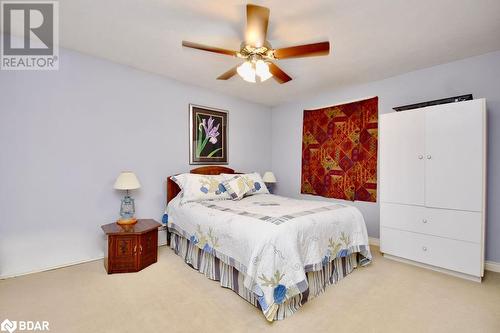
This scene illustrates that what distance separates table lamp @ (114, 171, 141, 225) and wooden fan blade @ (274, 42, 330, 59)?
203cm

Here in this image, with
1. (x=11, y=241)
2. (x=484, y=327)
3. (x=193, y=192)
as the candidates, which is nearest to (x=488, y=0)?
(x=484, y=327)

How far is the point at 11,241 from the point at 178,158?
76.6 inches

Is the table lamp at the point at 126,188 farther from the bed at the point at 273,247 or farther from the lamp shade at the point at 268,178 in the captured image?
the lamp shade at the point at 268,178

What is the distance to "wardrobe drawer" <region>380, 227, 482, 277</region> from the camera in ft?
7.70

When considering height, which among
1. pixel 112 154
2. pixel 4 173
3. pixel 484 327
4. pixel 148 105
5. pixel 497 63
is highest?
pixel 497 63

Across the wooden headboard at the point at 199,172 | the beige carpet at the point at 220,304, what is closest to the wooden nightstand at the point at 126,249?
the beige carpet at the point at 220,304

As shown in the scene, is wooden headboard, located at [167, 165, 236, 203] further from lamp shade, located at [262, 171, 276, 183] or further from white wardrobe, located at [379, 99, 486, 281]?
white wardrobe, located at [379, 99, 486, 281]

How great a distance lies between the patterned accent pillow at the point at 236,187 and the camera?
3.26 m

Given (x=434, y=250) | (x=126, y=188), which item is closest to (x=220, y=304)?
(x=126, y=188)

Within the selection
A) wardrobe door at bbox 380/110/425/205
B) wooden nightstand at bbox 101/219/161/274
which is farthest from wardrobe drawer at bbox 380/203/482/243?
wooden nightstand at bbox 101/219/161/274

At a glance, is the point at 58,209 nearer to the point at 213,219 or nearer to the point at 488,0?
the point at 213,219

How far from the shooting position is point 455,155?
2.46 meters

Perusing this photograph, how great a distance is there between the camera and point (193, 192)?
308cm

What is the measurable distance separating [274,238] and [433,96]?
2769 mm
